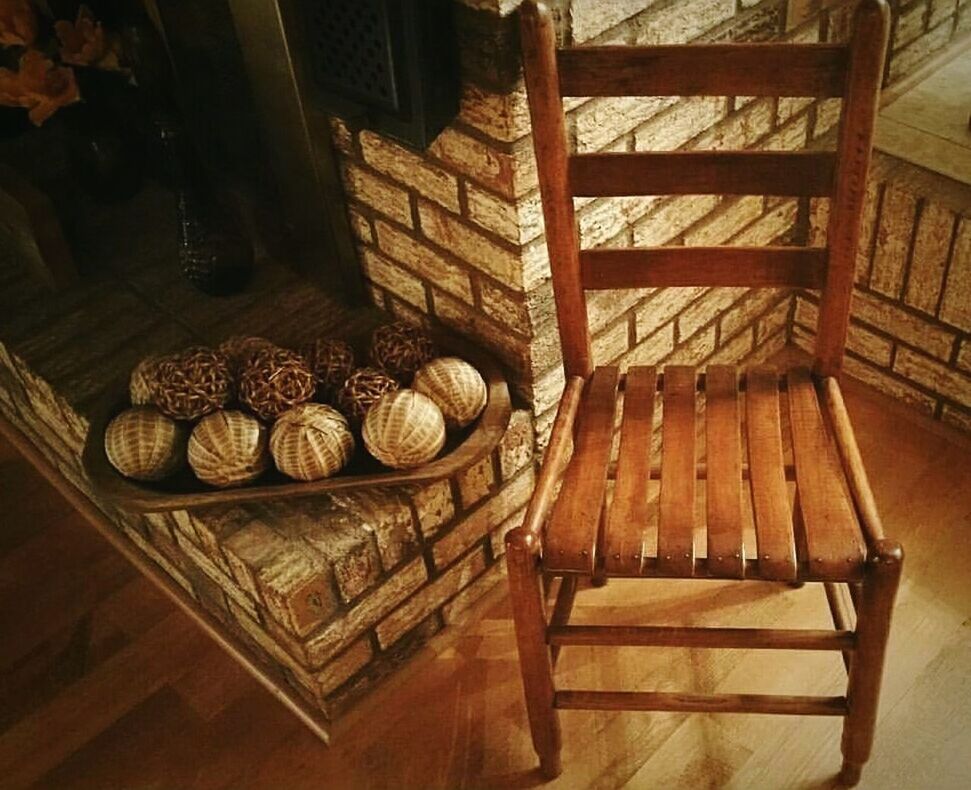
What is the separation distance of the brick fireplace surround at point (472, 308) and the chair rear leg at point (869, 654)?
57 centimetres

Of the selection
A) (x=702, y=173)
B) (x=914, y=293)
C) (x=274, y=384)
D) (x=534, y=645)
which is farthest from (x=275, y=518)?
(x=914, y=293)

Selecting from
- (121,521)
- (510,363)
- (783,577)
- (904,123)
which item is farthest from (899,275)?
(121,521)

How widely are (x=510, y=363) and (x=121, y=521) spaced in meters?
0.82

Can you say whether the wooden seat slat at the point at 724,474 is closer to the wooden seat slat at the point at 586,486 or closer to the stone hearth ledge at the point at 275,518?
the wooden seat slat at the point at 586,486

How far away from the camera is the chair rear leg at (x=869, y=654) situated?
1097mm

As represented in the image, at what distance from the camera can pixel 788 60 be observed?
1147 millimetres

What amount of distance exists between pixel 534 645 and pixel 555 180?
57cm

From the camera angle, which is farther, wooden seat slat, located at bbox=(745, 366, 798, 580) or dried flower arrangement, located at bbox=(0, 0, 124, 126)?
dried flower arrangement, located at bbox=(0, 0, 124, 126)

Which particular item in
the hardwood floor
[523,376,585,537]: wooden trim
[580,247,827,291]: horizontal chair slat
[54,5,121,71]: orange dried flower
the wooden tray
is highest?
[54,5,121,71]: orange dried flower

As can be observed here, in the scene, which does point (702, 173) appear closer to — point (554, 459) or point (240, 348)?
point (554, 459)

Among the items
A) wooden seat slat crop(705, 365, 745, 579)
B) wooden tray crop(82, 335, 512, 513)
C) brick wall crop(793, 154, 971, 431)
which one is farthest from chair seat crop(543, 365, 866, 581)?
brick wall crop(793, 154, 971, 431)

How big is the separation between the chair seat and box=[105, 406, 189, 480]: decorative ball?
54 cm

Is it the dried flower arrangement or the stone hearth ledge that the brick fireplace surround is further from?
the dried flower arrangement

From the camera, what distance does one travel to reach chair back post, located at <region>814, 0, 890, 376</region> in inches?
43.1
